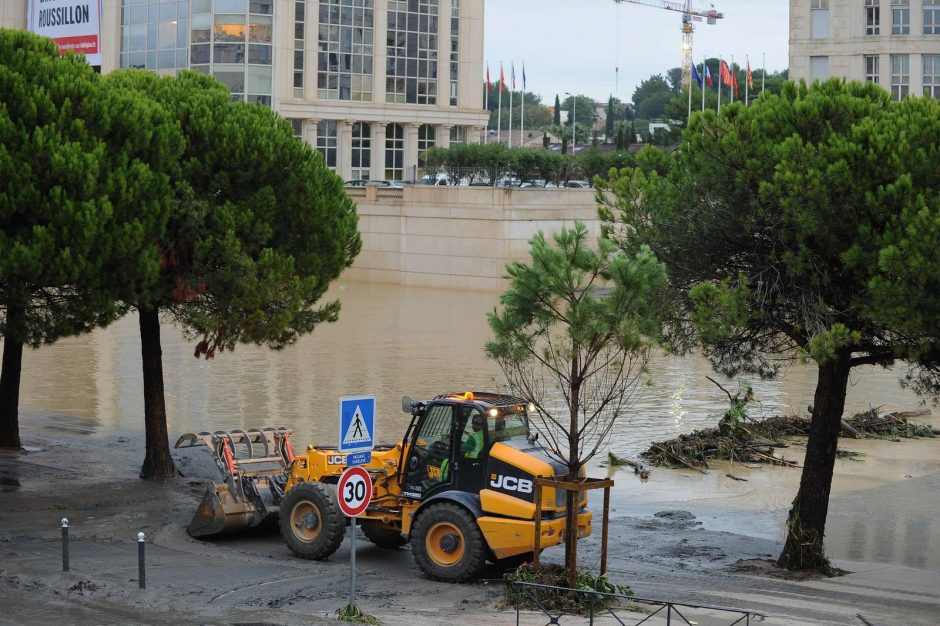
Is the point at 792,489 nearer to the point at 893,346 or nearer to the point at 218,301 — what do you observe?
the point at 893,346

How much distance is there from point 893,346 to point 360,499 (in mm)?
6496

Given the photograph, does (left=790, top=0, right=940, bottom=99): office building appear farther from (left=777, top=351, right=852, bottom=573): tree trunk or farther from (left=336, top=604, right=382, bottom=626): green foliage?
(left=336, top=604, right=382, bottom=626): green foliage

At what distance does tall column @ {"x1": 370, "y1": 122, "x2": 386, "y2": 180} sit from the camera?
9869 centimetres

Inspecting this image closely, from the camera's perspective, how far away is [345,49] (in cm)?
9525

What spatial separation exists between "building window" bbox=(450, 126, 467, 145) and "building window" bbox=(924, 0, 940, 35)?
133ft

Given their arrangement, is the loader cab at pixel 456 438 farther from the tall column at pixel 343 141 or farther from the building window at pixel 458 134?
the building window at pixel 458 134

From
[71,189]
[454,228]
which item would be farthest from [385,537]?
[454,228]

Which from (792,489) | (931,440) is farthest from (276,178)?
(931,440)

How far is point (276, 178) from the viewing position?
2125cm

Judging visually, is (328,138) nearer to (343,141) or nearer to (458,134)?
(343,141)

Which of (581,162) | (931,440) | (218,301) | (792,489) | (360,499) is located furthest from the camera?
(581,162)

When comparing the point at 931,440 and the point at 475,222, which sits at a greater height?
the point at 475,222

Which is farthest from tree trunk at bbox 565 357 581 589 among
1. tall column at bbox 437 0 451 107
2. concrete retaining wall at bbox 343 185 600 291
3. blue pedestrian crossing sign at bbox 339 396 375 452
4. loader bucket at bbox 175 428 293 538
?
tall column at bbox 437 0 451 107

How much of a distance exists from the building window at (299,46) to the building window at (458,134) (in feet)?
47.7
